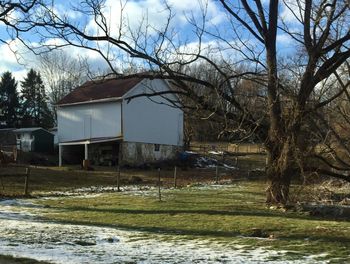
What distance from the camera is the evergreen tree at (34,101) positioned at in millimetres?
94688

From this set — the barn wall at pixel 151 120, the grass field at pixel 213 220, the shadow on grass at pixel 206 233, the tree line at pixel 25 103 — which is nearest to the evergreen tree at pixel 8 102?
the tree line at pixel 25 103

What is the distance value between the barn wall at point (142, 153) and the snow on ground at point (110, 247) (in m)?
35.4

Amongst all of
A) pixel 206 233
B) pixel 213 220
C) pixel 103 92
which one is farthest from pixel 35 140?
pixel 206 233

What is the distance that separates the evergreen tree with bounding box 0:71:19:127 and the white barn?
132 feet

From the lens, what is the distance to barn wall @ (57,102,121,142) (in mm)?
50031

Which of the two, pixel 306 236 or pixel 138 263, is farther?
pixel 306 236

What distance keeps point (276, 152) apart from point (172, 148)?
122ft

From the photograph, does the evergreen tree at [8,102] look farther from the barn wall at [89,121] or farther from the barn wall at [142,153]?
the barn wall at [142,153]

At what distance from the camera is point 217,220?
14.8 m

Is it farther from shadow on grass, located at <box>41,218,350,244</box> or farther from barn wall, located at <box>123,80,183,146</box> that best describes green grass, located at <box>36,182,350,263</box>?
barn wall, located at <box>123,80,183,146</box>

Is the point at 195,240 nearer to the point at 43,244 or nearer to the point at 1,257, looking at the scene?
the point at 43,244

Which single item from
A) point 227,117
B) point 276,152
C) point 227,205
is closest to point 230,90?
point 227,117

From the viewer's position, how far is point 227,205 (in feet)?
62.2

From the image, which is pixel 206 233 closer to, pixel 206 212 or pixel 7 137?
pixel 206 212
